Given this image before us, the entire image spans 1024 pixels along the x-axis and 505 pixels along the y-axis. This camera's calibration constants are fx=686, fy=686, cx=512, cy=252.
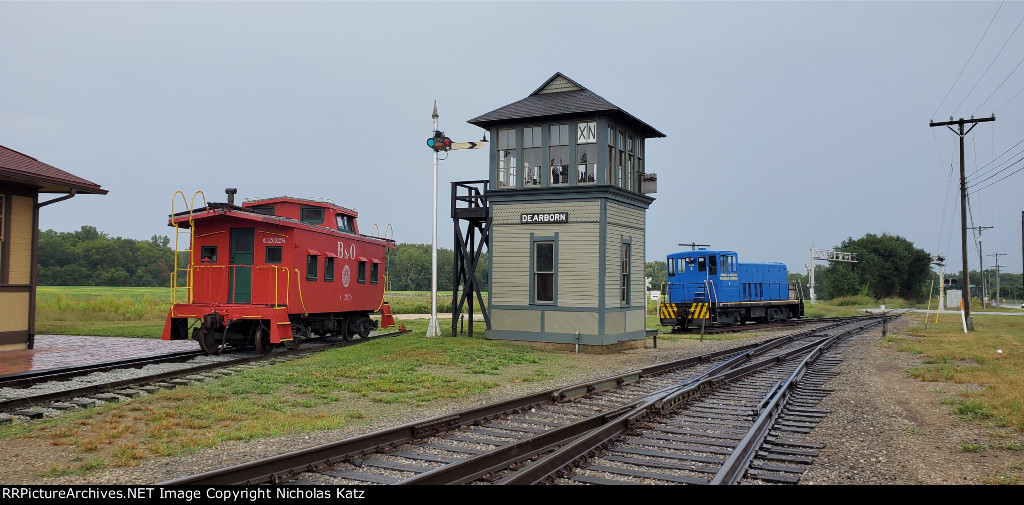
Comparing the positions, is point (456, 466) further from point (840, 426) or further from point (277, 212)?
point (277, 212)

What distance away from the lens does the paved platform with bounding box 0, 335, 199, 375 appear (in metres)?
14.2

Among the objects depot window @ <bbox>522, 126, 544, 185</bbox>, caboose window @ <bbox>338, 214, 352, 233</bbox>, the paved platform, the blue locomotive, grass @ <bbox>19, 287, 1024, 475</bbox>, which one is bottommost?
grass @ <bbox>19, 287, 1024, 475</bbox>

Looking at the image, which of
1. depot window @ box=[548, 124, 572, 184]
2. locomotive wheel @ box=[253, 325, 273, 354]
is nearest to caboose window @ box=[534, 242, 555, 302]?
depot window @ box=[548, 124, 572, 184]

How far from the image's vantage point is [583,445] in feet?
22.6

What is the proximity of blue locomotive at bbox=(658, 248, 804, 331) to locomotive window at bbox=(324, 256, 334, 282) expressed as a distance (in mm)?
18176

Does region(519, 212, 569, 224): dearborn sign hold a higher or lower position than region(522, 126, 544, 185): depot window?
lower

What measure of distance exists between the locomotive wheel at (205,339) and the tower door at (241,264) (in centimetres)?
95

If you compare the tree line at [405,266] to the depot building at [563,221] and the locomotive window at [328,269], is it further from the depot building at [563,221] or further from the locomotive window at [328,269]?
the locomotive window at [328,269]

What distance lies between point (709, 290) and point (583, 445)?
27114mm

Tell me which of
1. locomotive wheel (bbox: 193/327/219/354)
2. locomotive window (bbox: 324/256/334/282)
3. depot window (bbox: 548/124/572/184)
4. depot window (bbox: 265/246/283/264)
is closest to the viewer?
locomotive wheel (bbox: 193/327/219/354)

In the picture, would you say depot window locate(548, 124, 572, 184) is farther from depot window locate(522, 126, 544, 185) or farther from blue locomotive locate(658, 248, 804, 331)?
blue locomotive locate(658, 248, 804, 331)

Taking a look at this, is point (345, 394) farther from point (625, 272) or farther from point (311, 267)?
point (625, 272)

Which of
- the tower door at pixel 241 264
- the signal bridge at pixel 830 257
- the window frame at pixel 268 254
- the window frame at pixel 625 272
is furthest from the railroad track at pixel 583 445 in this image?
the signal bridge at pixel 830 257

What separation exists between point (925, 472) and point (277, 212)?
16659mm
